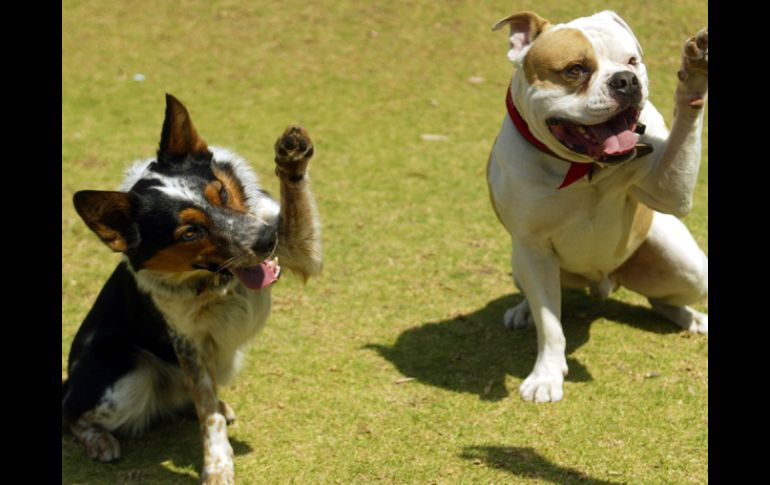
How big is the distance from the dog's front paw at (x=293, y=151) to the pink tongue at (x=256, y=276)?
0.44m

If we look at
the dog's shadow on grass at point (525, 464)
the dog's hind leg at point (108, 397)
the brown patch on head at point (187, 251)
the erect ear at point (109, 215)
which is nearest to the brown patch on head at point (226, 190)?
the brown patch on head at point (187, 251)

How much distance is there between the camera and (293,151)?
4074mm

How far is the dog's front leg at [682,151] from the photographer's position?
4059 millimetres

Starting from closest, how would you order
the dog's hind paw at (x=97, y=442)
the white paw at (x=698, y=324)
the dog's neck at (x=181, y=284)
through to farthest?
the dog's neck at (x=181, y=284), the dog's hind paw at (x=97, y=442), the white paw at (x=698, y=324)

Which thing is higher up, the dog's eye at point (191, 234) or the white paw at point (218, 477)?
the dog's eye at point (191, 234)

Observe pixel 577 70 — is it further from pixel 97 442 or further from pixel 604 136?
pixel 97 442

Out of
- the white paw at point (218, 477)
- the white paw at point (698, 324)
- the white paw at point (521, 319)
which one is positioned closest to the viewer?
the white paw at point (218, 477)

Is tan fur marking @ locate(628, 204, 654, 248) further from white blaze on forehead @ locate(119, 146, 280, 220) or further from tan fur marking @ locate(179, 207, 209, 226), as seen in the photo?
tan fur marking @ locate(179, 207, 209, 226)

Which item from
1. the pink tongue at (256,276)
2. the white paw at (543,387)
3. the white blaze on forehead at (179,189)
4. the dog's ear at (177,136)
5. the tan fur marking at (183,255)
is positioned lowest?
the white paw at (543,387)

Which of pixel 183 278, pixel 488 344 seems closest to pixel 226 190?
pixel 183 278

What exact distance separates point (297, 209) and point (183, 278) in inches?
24.4

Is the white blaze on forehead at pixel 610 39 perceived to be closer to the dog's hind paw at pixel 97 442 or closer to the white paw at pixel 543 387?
the white paw at pixel 543 387

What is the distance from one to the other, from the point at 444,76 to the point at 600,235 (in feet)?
21.9

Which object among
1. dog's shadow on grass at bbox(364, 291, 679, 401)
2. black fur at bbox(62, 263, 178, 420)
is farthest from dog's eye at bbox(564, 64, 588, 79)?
black fur at bbox(62, 263, 178, 420)
